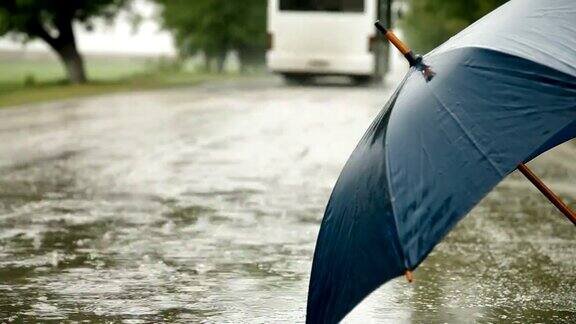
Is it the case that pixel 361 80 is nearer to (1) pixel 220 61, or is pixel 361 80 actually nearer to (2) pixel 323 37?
(2) pixel 323 37

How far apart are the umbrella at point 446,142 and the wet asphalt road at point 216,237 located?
1730 millimetres

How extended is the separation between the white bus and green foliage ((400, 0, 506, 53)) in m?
3.36

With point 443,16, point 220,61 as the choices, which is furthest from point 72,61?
point 220,61

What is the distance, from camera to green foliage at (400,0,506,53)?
36.8m

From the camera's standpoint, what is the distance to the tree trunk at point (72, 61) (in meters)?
37.7

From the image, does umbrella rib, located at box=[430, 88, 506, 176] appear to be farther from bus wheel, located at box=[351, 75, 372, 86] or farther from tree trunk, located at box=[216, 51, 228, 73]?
tree trunk, located at box=[216, 51, 228, 73]

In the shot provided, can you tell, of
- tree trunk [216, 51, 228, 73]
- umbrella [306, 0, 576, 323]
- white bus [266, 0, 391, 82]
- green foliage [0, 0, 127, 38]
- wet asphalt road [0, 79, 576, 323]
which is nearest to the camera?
umbrella [306, 0, 576, 323]

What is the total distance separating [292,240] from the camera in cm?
897

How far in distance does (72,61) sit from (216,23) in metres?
16.0

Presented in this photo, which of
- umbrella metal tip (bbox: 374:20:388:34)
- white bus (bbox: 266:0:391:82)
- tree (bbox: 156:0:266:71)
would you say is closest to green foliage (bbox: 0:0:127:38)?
white bus (bbox: 266:0:391:82)

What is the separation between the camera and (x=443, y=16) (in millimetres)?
48719

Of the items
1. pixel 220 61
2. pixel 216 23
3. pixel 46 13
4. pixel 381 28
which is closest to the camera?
pixel 381 28

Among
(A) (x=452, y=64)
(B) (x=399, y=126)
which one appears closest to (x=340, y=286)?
(B) (x=399, y=126)

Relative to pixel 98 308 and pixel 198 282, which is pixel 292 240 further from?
pixel 98 308
